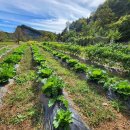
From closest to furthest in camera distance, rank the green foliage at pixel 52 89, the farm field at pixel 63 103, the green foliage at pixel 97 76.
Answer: the farm field at pixel 63 103, the green foliage at pixel 52 89, the green foliage at pixel 97 76

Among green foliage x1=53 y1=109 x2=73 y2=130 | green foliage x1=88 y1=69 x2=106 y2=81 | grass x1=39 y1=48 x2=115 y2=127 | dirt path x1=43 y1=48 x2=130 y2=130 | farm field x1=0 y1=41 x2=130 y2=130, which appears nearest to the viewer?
green foliage x1=53 y1=109 x2=73 y2=130

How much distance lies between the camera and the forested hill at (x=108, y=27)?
160 ft

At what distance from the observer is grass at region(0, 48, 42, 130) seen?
6977mm

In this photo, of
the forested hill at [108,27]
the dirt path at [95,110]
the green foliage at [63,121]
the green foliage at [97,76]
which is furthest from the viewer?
the forested hill at [108,27]

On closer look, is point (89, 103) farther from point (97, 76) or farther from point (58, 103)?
point (97, 76)

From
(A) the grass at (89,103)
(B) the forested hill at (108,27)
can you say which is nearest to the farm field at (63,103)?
(A) the grass at (89,103)

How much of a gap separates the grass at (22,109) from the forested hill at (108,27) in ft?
121

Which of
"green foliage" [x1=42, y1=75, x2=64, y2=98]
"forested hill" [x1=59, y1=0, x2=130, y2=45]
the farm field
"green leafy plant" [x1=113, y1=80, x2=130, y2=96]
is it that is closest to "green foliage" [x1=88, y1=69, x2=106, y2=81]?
the farm field

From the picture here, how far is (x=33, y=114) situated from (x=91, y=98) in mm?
2530

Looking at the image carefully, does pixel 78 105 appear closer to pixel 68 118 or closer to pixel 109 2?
pixel 68 118

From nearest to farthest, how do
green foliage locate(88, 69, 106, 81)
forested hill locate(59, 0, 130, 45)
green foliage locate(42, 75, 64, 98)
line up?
green foliage locate(42, 75, 64, 98)
green foliage locate(88, 69, 106, 81)
forested hill locate(59, 0, 130, 45)

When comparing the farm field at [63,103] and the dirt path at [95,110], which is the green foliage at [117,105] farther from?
the dirt path at [95,110]

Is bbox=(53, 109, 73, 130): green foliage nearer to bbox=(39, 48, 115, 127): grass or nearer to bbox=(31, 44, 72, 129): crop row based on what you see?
bbox=(31, 44, 72, 129): crop row

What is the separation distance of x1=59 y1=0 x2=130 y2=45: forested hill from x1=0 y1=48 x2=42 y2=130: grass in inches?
1457
